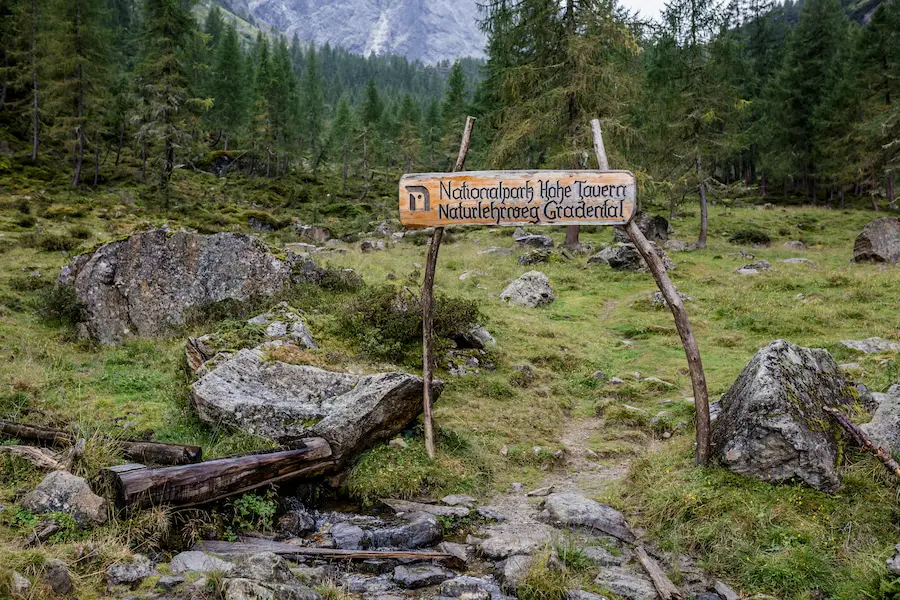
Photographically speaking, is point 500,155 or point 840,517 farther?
point 500,155

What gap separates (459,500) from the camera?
5.94 m

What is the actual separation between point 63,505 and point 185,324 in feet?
23.9

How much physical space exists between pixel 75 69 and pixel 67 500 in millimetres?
40569

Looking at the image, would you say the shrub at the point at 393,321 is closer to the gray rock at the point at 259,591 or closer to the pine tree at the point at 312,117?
the gray rock at the point at 259,591

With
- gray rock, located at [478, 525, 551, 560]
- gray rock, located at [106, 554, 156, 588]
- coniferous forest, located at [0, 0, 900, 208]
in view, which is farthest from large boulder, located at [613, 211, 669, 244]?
gray rock, located at [106, 554, 156, 588]

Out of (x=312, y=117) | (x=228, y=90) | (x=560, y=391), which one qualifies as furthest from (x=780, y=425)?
(x=312, y=117)

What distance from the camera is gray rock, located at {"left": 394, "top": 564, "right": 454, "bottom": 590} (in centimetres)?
430

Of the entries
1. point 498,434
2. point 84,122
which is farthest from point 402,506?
point 84,122

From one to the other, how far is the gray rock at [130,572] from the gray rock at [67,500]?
0.60 meters

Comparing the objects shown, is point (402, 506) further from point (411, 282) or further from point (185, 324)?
point (411, 282)

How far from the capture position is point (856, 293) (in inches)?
569

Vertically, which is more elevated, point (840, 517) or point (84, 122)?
point (84, 122)

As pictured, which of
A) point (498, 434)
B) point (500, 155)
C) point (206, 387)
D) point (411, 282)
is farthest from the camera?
point (500, 155)

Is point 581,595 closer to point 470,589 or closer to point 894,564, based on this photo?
point 470,589
